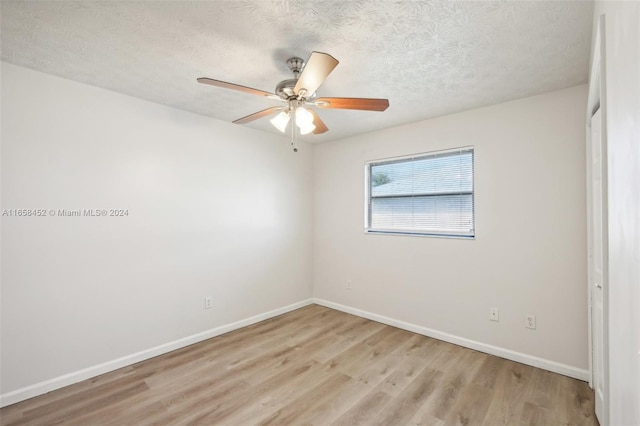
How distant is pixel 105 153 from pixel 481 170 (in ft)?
11.8

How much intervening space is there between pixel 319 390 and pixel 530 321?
2016mm

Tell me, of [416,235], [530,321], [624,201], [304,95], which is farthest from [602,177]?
[416,235]

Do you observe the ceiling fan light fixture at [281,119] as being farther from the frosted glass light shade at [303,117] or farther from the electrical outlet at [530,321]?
the electrical outlet at [530,321]

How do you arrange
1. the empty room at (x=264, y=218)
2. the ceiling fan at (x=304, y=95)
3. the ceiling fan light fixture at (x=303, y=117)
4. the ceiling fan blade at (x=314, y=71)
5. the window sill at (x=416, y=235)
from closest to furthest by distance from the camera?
the ceiling fan blade at (x=314, y=71), the ceiling fan at (x=304, y=95), the empty room at (x=264, y=218), the ceiling fan light fixture at (x=303, y=117), the window sill at (x=416, y=235)

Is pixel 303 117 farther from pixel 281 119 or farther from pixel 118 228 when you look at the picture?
pixel 118 228

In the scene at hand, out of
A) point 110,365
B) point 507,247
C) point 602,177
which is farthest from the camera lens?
point 507,247

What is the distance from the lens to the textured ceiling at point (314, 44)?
1542 mm

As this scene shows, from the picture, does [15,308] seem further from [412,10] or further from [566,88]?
[566,88]

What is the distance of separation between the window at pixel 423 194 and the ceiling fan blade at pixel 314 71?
6.70 ft

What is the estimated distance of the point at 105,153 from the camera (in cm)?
255

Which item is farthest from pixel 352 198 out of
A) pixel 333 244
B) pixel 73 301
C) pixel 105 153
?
pixel 73 301

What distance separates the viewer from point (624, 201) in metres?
0.65

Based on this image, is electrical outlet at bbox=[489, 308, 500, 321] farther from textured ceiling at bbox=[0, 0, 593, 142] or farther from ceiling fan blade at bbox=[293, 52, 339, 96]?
ceiling fan blade at bbox=[293, 52, 339, 96]

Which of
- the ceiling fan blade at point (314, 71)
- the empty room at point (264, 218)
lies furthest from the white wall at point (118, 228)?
the ceiling fan blade at point (314, 71)
